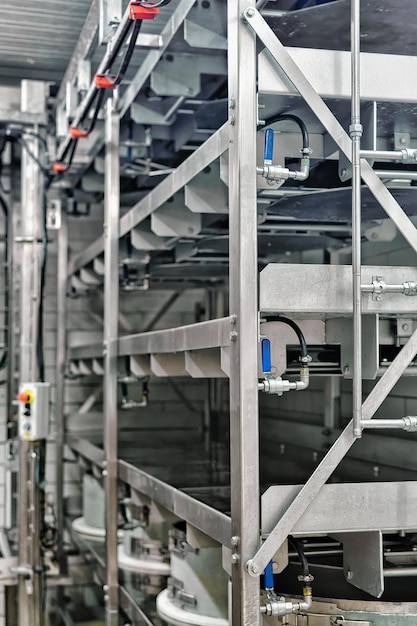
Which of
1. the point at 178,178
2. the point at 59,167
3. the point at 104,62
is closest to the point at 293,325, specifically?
the point at 178,178

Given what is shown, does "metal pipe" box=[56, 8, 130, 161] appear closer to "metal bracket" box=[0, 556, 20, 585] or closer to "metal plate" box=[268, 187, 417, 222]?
"metal plate" box=[268, 187, 417, 222]

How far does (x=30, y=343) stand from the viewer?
5449mm

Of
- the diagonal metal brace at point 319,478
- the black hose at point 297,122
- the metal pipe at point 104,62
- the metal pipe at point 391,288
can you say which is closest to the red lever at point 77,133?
the metal pipe at point 104,62

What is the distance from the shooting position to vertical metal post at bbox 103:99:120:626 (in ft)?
15.0

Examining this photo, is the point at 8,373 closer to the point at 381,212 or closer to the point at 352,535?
the point at 381,212

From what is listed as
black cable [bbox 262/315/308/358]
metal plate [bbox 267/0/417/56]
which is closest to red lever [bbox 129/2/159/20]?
metal plate [bbox 267/0/417/56]

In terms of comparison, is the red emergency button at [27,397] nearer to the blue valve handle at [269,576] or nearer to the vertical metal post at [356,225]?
the blue valve handle at [269,576]

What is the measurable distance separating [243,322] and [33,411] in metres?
3.02

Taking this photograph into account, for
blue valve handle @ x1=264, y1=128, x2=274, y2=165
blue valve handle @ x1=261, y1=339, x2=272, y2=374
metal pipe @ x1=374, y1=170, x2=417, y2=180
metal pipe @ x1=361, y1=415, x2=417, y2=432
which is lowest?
metal pipe @ x1=361, y1=415, x2=417, y2=432

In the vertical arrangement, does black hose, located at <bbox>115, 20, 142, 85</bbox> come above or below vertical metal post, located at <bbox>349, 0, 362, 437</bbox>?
above

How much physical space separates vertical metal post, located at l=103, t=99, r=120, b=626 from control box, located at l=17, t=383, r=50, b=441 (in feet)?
Answer: 2.18

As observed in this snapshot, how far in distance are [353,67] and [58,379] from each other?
4884 millimetres

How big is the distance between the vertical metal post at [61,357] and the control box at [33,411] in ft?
5.17

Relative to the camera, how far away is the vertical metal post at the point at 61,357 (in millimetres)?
6820
